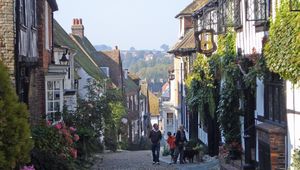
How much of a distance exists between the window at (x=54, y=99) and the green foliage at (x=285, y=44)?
34.5ft

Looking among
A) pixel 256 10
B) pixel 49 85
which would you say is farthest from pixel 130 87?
pixel 256 10

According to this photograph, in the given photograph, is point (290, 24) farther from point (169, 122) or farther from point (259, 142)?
point (169, 122)

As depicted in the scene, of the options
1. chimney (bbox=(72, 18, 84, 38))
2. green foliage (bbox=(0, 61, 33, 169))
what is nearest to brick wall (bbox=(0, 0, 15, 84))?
green foliage (bbox=(0, 61, 33, 169))

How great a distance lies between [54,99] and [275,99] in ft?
32.9

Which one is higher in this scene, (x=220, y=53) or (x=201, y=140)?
(x=220, y=53)

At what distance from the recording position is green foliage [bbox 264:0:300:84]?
1091 cm

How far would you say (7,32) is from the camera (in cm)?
1366

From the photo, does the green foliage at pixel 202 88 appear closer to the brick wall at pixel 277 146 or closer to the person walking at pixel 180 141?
the person walking at pixel 180 141

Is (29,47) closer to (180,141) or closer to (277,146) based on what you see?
(277,146)

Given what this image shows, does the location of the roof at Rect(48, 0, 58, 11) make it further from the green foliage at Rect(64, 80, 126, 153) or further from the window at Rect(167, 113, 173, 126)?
the window at Rect(167, 113, 173, 126)

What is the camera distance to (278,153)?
13.3 metres

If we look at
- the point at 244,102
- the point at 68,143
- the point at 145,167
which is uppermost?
the point at 244,102

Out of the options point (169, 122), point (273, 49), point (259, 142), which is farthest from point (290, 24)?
point (169, 122)

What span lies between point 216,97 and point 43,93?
590 cm
